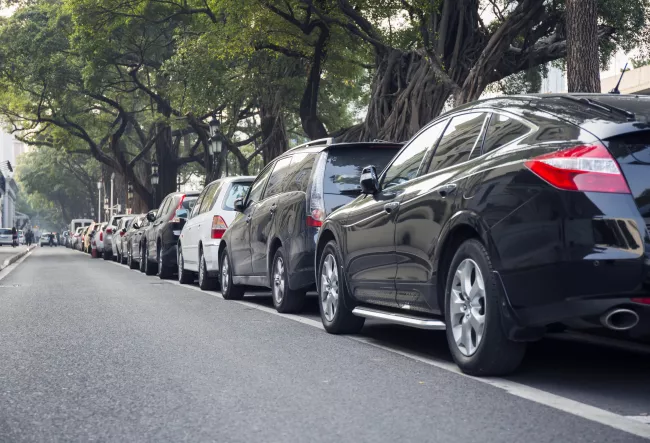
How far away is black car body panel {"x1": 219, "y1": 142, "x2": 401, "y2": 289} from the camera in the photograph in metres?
10.1

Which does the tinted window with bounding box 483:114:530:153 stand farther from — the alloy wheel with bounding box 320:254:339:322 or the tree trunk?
the tree trunk

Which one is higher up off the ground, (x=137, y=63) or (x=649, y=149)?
(x=137, y=63)

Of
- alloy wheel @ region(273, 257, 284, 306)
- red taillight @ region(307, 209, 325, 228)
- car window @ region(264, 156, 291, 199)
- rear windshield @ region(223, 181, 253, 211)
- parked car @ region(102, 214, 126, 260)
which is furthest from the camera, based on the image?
parked car @ region(102, 214, 126, 260)

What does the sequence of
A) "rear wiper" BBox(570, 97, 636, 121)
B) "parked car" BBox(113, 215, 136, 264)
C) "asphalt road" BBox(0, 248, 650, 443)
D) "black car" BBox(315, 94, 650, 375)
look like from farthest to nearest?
1. "parked car" BBox(113, 215, 136, 264)
2. "rear wiper" BBox(570, 97, 636, 121)
3. "black car" BBox(315, 94, 650, 375)
4. "asphalt road" BBox(0, 248, 650, 443)

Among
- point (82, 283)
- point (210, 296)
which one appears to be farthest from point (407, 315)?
point (82, 283)

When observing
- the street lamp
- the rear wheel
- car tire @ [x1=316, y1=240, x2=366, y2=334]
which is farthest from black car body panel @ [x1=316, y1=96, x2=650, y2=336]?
the street lamp

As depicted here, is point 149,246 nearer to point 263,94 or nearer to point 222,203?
point 222,203

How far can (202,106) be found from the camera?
1262 inches

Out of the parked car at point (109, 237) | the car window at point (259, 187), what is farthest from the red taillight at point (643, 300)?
the parked car at point (109, 237)

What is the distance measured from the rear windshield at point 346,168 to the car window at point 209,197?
5.28 meters

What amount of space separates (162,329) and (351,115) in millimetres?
39917

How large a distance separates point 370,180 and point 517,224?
89.3 inches

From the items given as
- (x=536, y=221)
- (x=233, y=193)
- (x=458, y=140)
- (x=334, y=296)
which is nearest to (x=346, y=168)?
(x=334, y=296)

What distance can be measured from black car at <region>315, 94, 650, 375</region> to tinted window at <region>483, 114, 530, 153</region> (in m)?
0.01
